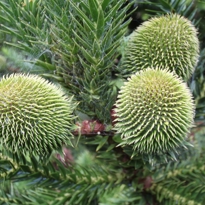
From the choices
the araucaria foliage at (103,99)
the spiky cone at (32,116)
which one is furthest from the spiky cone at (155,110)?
the spiky cone at (32,116)

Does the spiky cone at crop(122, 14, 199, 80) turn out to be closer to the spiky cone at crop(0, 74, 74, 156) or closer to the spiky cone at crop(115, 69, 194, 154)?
the spiky cone at crop(115, 69, 194, 154)

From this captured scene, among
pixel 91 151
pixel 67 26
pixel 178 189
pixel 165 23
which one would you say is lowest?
pixel 91 151

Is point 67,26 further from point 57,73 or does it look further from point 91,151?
point 91,151

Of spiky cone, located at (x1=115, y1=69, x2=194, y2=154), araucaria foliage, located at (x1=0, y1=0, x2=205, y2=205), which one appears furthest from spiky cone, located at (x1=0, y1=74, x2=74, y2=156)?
spiky cone, located at (x1=115, y1=69, x2=194, y2=154)

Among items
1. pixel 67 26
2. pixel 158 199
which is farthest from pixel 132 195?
pixel 67 26

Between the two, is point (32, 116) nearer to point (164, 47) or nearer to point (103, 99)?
point (103, 99)
